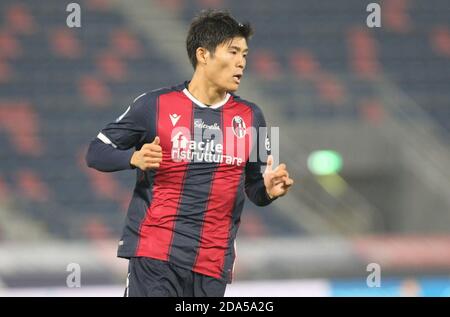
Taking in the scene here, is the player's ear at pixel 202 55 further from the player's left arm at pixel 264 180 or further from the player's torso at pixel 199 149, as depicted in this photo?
the player's left arm at pixel 264 180

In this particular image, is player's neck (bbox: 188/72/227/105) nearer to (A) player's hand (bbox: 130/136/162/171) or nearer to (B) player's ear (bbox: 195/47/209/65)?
(B) player's ear (bbox: 195/47/209/65)

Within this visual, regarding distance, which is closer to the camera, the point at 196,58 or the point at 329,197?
the point at 196,58

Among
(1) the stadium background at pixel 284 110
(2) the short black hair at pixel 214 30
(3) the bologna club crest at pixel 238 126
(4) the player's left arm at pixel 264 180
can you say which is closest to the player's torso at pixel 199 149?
(3) the bologna club crest at pixel 238 126

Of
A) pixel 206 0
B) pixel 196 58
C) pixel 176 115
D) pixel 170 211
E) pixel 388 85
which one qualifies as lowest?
pixel 170 211

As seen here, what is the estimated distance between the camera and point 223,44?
4453 mm

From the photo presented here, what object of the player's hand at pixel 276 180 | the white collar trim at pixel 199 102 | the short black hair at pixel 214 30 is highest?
the short black hair at pixel 214 30

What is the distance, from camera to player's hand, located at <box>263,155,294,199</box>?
13.9 ft

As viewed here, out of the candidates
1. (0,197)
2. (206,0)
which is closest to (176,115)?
(0,197)

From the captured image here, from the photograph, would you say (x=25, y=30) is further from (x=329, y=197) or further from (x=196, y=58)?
(x=196, y=58)

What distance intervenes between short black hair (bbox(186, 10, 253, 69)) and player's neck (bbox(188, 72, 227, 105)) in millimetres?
104

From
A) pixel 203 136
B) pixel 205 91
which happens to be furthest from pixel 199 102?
pixel 203 136

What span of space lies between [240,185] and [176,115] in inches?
16.6

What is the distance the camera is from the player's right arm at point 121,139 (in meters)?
4.27

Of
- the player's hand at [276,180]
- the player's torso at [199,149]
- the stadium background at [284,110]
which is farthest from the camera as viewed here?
the stadium background at [284,110]
